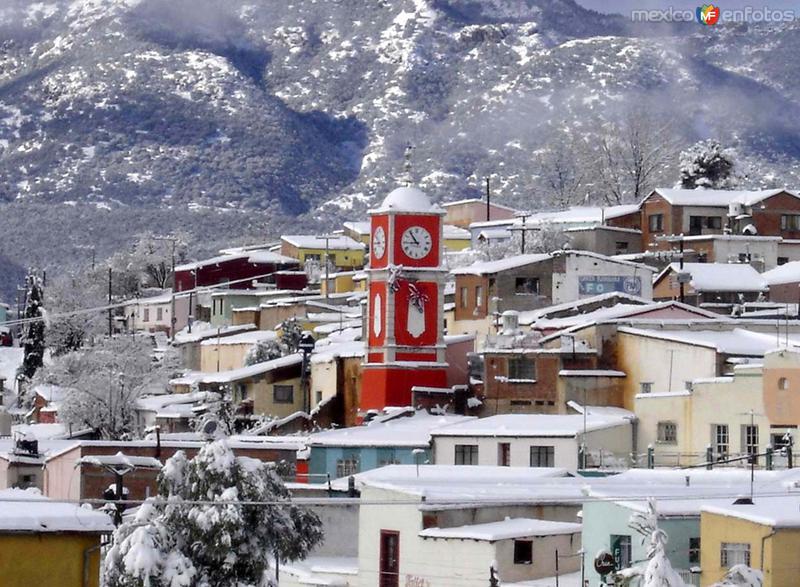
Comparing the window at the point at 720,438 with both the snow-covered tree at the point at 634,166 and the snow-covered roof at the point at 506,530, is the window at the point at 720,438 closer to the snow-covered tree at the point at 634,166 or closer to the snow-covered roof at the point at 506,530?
the snow-covered roof at the point at 506,530

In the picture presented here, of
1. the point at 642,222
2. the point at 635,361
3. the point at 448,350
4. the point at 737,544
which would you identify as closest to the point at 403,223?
the point at 448,350

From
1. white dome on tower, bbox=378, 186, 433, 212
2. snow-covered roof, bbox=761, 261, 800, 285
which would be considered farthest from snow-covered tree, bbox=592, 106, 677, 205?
→ white dome on tower, bbox=378, 186, 433, 212

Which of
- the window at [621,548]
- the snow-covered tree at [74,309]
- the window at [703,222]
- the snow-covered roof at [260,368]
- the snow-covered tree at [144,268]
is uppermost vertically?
the window at [703,222]

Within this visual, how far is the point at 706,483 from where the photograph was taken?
50.8 metres

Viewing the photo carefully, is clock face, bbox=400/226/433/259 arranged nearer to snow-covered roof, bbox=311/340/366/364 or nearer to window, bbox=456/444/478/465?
snow-covered roof, bbox=311/340/366/364

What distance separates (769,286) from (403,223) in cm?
1583

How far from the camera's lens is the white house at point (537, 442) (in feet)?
205

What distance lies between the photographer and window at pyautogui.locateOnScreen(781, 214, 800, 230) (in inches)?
4173

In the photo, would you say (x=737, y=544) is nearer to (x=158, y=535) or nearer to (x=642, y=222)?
(x=158, y=535)

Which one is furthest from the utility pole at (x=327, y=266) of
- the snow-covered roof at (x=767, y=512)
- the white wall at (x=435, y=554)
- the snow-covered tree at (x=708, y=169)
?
the snow-covered roof at (x=767, y=512)

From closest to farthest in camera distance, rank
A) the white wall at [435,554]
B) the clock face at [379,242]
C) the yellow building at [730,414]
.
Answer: the white wall at [435,554], the yellow building at [730,414], the clock face at [379,242]

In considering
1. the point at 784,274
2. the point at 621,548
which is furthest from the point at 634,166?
the point at 621,548

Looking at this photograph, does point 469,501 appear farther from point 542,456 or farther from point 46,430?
point 46,430

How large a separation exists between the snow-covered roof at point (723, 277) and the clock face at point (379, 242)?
1307 centimetres
